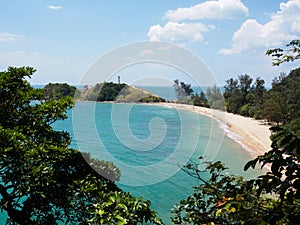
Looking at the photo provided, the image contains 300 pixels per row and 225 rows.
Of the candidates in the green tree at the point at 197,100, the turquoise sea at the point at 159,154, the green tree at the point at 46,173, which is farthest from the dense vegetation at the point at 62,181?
the green tree at the point at 197,100

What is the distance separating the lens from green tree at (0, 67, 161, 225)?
2998 millimetres

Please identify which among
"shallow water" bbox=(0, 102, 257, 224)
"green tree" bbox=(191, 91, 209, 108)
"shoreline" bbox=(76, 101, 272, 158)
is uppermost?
"green tree" bbox=(191, 91, 209, 108)

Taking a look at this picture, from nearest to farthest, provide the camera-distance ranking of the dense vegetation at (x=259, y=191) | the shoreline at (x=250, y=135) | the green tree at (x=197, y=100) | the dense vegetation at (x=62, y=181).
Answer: the dense vegetation at (x=259, y=191) < the dense vegetation at (x=62, y=181) < the shoreline at (x=250, y=135) < the green tree at (x=197, y=100)

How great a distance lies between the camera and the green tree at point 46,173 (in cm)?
300

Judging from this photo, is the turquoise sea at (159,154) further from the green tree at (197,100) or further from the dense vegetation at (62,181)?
the green tree at (197,100)

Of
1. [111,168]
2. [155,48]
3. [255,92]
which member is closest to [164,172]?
[155,48]

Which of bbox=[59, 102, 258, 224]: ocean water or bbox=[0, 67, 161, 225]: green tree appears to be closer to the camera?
bbox=[0, 67, 161, 225]: green tree

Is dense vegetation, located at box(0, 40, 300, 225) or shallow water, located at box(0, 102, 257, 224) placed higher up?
dense vegetation, located at box(0, 40, 300, 225)

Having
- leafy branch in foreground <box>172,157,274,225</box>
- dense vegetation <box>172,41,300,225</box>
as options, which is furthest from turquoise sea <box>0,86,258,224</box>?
leafy branch in foreground <box>172,157,274,225</box>

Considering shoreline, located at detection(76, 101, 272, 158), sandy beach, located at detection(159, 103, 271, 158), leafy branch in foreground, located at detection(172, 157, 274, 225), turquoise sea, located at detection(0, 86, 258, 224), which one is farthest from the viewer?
sandy beach, located at detection(159, 103, 271, 158)

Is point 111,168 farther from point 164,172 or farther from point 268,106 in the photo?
point 268,106

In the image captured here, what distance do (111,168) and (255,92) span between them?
48.6 metres

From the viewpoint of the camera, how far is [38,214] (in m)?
3.52

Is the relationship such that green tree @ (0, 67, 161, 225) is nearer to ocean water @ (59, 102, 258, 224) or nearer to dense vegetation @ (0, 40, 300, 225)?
dense vegetation @ (0, 40, 300, 225)
